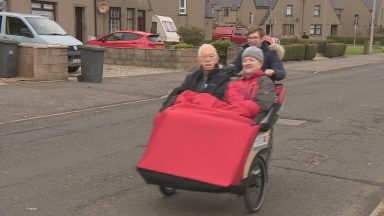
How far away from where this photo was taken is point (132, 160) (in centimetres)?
664

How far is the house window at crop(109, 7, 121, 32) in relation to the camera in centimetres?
3162

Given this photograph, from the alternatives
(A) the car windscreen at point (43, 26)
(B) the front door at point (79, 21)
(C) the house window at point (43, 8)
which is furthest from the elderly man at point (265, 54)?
(B) the front door at point (79, 21)

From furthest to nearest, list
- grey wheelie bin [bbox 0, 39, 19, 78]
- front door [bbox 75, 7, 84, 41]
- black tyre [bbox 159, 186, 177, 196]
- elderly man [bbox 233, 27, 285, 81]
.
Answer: front door [bbox 75, 7, 84, 41]
grey wheelie bin [bbox 0, 39, 19, 78]
elderly man [bbox 233, 27, 285, 81]
black tyre [bbox 159, 186, 177, 196]

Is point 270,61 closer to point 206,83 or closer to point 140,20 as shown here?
point 206,83

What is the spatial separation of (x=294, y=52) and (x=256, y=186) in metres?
26.0

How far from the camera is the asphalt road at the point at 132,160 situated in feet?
16.3

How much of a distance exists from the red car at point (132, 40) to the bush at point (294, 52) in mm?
8801

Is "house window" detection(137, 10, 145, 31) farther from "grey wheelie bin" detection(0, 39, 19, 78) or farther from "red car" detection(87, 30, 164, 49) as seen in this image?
"grey wheelie bin" detection(0, 39, 19, 78)

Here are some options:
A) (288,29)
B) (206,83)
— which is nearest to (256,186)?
(206,83)

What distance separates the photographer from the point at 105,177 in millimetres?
5840

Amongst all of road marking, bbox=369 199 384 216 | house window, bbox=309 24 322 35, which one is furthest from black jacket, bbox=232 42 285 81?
house window, bbox=309 24 322 35

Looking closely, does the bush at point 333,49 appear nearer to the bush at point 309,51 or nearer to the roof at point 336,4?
the bush at point 309,51

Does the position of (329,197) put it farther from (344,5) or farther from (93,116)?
(344,5)

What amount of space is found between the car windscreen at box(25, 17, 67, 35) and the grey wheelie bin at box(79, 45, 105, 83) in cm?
261
